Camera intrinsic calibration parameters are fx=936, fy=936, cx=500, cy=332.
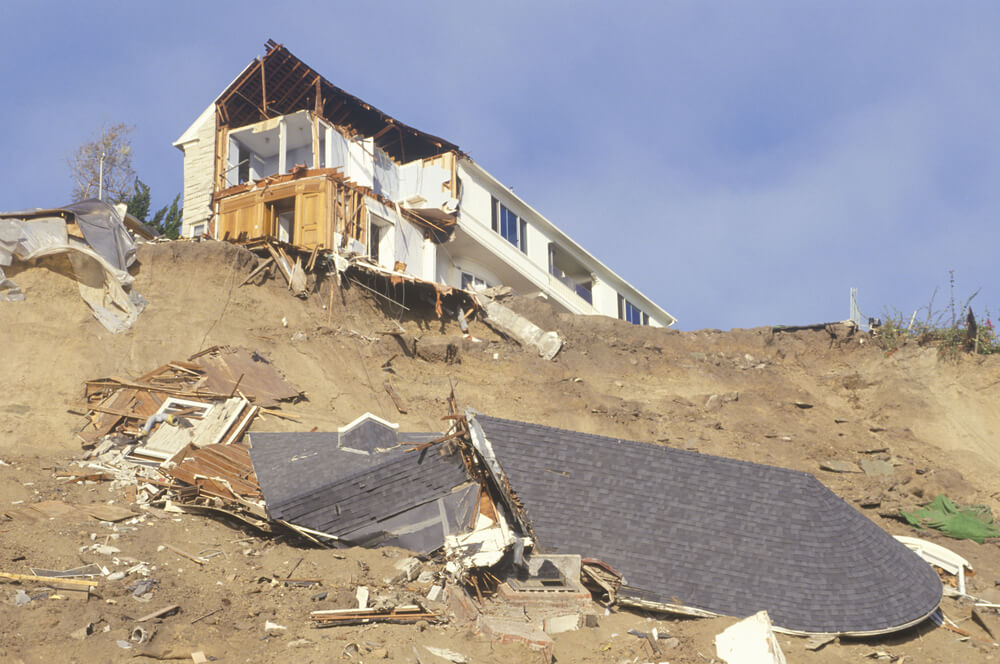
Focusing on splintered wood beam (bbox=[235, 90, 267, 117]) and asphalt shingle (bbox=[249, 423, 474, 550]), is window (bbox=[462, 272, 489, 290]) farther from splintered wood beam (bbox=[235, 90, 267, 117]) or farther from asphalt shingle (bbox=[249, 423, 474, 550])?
asphalt shingle (bbox=[249, 423, 474, 550])

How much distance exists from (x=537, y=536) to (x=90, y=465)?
850 centimetres

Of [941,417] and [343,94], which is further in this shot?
[343,94]

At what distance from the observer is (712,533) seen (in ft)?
48.5

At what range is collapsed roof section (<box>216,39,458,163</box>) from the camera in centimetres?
2972

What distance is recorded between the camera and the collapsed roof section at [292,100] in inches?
1170

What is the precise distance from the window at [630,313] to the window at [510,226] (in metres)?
6.85

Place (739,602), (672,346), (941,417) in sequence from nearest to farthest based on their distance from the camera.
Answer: (739,602) < (941,417) < (672,346)

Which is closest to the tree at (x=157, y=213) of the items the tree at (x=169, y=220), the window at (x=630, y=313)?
the tree at (x=169, y=220)

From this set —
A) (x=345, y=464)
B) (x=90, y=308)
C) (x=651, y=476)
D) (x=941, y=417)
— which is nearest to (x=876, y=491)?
(x=941, y=417)

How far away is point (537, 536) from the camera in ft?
46.5

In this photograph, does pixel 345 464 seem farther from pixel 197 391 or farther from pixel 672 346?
pixel 672 346

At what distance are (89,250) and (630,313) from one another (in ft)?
79.6

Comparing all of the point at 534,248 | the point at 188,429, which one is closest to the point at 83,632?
the point at 188,429

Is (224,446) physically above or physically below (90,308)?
below
